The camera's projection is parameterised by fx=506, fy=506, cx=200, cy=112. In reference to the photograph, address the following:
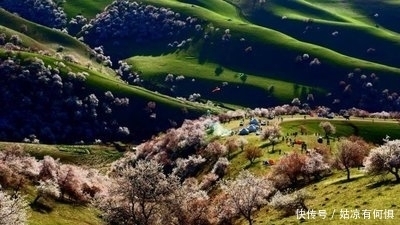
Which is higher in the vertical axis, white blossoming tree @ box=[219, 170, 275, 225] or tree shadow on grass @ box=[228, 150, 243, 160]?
white blossoming tree @ box=[219, 170, 275, 225]

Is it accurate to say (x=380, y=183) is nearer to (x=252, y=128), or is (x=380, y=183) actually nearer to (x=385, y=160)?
(x=385, y=160)

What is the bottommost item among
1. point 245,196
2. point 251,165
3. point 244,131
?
point 244,131

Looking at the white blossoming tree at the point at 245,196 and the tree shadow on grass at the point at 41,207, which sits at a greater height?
the white blossoming tree at the point at 245,196

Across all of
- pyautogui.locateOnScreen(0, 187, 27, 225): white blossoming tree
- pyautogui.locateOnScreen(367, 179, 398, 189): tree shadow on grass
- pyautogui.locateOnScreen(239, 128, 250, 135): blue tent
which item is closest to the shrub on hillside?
pyautogui.locateOnScreen(367, 179, 398, 189): tree shadow on grass

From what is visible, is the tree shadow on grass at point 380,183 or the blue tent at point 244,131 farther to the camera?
the blue tent at point 244,131

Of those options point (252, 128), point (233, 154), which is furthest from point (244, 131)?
point (233, 154)

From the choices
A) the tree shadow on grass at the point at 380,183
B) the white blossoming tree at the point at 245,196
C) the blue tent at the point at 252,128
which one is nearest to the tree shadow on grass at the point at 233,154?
the blue tent at the point at 252,128

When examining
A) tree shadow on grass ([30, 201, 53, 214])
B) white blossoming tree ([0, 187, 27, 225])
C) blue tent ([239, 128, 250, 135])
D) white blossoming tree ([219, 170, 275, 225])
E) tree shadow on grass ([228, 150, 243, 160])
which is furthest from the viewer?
blue tent ([239, 128, 250, 135])

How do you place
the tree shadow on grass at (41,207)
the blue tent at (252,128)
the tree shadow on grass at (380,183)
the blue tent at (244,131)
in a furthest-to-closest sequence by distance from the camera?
1. the blue tent at (252,128)
2. the blue tent at (244,131)
3. the tree shadow on grass at (41,207)
4. the tree shadow on grass at (380,183)

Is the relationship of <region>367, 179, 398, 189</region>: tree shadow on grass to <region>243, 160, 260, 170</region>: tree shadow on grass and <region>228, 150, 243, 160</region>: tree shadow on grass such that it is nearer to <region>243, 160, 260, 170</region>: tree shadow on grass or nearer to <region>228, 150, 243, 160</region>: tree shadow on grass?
<region>243, 160, 260, 170</region>: tree shadow on grass

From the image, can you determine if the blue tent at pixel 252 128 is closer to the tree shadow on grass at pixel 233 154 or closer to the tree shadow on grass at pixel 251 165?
the tree shadow on grass at pixel 233 154

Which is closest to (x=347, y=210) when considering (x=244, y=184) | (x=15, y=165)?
(x=244, y=184)
